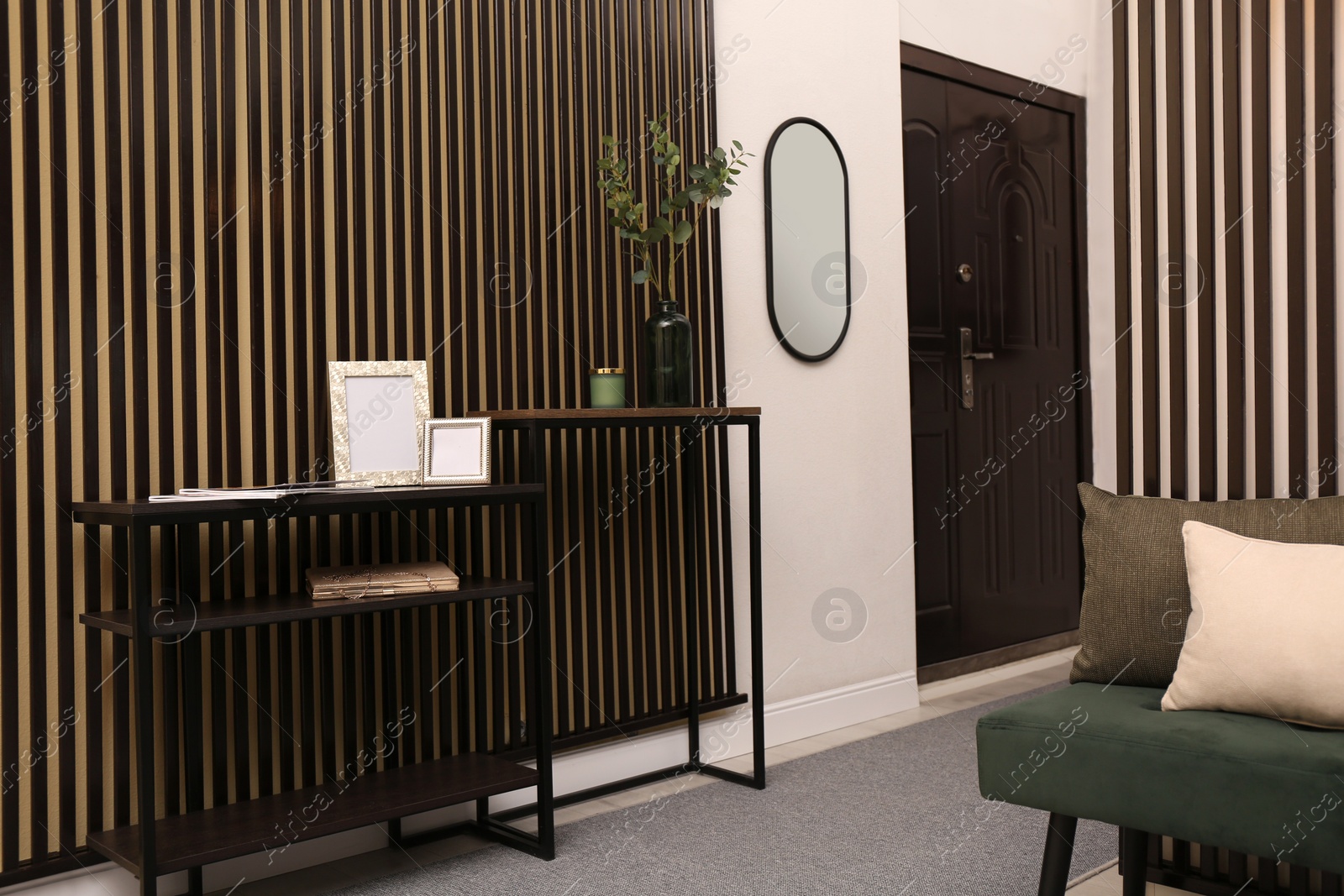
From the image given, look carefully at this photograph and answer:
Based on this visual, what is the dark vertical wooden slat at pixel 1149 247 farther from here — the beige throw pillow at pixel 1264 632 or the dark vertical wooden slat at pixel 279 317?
the dark vertical wooden slat at pixel 279 317

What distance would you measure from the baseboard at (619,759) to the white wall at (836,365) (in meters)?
0.04

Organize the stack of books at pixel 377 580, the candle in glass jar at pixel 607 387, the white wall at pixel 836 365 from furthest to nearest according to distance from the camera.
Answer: the white wall at pixel 836 365 < the candle in glass jar at pixel 607 387 < the stack of books at pixel 377 580

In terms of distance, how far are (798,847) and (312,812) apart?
1027mm

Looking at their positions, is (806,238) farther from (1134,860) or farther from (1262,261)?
(1134,860)

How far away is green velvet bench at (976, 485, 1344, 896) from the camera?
1493 mm

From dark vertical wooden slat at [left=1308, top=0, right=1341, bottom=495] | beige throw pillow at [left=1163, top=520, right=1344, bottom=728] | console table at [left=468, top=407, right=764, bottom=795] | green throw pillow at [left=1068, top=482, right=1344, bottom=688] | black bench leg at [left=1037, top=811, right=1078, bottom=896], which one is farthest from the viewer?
console table at [left=468, top=407, right=764, bottom=795]

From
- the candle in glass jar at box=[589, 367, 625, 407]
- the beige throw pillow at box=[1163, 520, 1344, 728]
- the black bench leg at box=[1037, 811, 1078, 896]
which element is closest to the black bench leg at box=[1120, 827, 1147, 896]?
the black bench leg at box=[1037, 811, 1078, 896]

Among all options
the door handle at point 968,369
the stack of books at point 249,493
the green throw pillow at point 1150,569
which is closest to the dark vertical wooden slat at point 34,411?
the stack of books at point 249,493

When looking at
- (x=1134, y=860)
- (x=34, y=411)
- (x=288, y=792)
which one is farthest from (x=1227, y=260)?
(x=34, y=411)

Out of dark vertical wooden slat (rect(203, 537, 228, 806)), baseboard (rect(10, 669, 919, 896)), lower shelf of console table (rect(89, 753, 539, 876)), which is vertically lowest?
baseboard (rect(10, 669, 919, 896))

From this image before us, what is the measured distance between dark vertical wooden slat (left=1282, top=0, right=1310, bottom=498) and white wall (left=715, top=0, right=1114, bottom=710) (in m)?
1.40

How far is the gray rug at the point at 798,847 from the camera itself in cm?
214

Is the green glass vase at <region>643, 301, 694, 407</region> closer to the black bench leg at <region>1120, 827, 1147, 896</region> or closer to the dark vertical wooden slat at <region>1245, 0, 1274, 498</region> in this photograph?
the dark vertical wooden slat at <region>1245, 0, 1274, 498</region>

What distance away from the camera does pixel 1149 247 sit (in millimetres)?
2236
